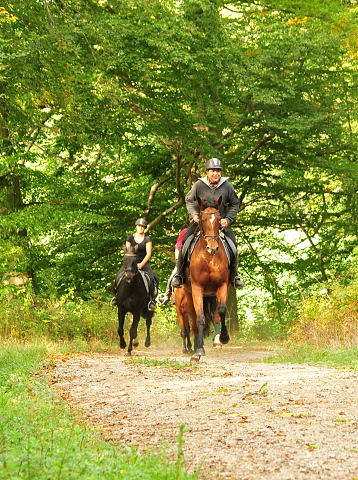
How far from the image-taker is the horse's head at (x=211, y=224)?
11.9 metres

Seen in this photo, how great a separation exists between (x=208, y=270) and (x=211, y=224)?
95 cm

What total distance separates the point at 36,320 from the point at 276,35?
1162cm

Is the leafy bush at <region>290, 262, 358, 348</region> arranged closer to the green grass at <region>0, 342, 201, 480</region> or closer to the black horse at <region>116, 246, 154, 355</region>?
the black horse at <region>116, 246, 154, 355</region>

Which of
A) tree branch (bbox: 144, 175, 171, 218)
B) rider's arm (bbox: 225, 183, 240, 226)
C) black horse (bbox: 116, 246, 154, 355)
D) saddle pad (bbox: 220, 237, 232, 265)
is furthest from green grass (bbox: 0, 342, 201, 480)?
tree branch (bbox: 144, 175, 171, 218)

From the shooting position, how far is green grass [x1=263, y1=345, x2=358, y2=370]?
11.4m

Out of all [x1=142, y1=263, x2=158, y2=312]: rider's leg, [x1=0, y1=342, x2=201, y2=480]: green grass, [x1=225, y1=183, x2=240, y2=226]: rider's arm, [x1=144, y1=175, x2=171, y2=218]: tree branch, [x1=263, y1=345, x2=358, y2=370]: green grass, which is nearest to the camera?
[x1=0, y1=342, x2=201, y2=480]: green grass

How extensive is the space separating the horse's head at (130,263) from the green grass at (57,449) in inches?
267

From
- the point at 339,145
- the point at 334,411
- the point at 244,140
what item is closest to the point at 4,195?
the point at 244,140

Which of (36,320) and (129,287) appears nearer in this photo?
(129,287)

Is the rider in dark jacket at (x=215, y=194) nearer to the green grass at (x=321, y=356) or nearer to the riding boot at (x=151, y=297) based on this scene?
the green grass at (x=321, y=356)

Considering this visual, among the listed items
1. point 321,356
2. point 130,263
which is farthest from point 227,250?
point 130,263

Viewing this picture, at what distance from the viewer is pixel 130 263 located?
15891 millimetres

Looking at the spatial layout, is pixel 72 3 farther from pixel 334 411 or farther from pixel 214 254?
pixel 334 411

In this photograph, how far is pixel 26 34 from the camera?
17797 millimetres
